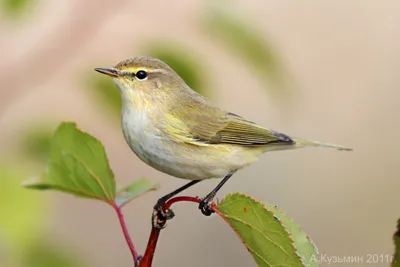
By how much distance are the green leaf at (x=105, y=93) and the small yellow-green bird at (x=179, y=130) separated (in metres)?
0.03

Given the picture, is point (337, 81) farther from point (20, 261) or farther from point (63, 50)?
point (20, 261)

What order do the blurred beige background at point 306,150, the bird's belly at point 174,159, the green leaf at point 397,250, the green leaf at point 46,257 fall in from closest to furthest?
1. the green leaf at point 397,250
2. the green leaf at point 46,257
3. the bird's belly at point 174,159
4. the blurred beige background at point 306,150

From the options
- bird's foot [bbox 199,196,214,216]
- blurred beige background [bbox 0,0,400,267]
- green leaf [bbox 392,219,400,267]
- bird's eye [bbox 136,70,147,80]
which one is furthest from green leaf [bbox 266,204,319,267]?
blurred beige background [bbox 0,0,400,267]

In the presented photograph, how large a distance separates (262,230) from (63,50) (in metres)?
0.93

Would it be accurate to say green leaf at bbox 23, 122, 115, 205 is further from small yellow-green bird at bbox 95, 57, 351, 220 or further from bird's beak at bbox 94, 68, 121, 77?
bird's beak at bbox 94, 68, 121, 77

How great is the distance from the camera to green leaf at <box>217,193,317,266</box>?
4.22 feet

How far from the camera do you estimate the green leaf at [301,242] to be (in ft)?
4.25

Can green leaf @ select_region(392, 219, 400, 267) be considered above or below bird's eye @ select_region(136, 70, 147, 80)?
below

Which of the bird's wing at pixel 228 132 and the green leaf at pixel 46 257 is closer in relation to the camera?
the green leaf at pixel 46 257

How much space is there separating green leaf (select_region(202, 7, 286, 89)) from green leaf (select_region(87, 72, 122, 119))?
1.26 ft

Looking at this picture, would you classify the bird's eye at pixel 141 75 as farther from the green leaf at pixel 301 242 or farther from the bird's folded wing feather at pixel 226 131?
the green leaf at pixel 301 242

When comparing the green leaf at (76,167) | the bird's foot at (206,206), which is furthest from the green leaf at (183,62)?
the green leaf at (76,167)

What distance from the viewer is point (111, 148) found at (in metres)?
5.28

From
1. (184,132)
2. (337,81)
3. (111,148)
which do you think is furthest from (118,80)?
(337,81)
